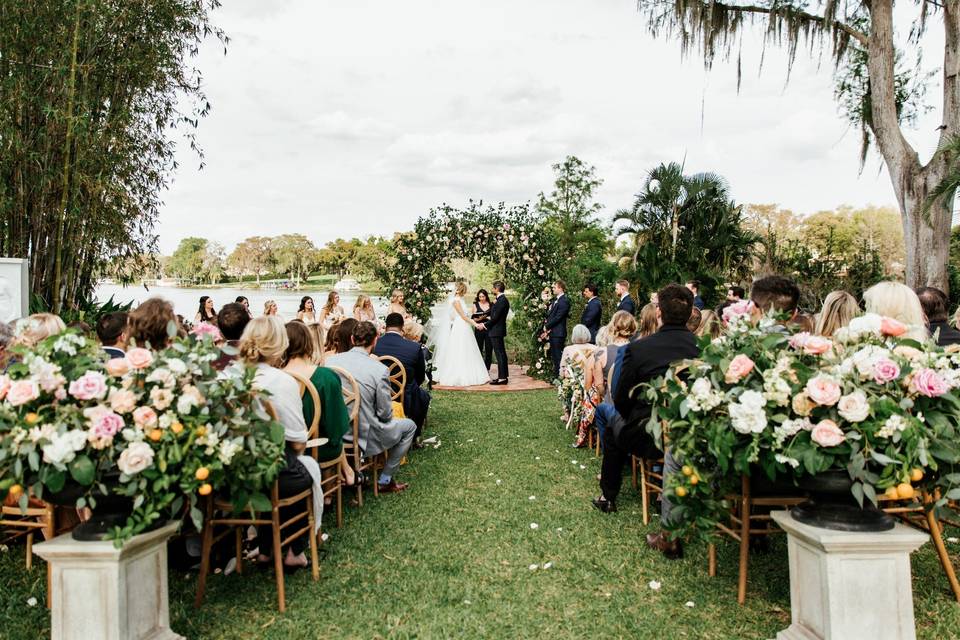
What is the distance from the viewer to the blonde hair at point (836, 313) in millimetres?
3641

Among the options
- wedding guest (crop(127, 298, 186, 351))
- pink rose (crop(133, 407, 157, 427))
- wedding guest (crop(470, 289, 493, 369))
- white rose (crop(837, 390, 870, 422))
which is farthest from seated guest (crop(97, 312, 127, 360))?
wedding guest (crop(470, 289, 493, 369))

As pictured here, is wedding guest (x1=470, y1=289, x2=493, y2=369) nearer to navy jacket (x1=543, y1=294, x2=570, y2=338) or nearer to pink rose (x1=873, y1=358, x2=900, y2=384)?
navy jacket (x1=543, y1=294, x2=570, y2=338)

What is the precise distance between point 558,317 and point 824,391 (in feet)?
26.7

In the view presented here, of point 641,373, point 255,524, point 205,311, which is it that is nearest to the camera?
point 255,524

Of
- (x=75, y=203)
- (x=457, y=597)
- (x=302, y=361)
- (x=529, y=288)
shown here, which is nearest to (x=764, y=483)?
(x=457, y=597)

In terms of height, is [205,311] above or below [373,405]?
above

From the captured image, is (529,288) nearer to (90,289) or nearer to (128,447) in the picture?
(90,289)

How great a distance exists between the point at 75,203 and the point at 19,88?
1.30 metres

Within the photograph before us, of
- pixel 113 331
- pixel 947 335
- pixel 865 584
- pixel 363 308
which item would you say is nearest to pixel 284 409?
pixel 113 331

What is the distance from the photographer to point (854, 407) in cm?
229

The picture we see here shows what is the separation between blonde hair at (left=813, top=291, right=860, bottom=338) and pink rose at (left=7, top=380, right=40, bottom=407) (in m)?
3.82

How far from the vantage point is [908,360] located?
2439mm

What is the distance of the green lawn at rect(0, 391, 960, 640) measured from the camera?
2881 mm

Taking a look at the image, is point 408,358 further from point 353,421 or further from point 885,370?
point 885,370
